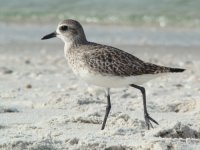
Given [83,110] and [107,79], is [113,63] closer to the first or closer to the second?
[107,79]

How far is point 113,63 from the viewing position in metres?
6.57

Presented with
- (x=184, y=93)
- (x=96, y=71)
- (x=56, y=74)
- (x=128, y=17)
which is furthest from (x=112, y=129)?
(x=128, y=17)

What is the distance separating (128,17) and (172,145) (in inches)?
588

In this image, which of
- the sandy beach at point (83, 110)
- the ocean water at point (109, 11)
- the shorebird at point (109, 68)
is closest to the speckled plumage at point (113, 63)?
the shorebird at point (109, 68)

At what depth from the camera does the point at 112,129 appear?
625cm

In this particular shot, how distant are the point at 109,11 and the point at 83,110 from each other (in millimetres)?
13846

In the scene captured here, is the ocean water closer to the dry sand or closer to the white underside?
the dry sand

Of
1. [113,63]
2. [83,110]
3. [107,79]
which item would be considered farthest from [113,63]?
[83,110]

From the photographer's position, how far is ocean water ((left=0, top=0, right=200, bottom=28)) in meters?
19.8

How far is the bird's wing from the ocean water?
1244 centimetres

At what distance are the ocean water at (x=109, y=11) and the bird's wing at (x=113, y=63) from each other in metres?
12.4

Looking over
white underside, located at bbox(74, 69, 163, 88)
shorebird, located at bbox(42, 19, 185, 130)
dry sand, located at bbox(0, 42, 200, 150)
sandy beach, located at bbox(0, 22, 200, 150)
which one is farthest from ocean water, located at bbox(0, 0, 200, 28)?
white underside, located at bbox(74, 69, 163, 88)

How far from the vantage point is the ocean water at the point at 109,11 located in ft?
65.0

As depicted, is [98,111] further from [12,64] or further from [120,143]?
[12,64]
